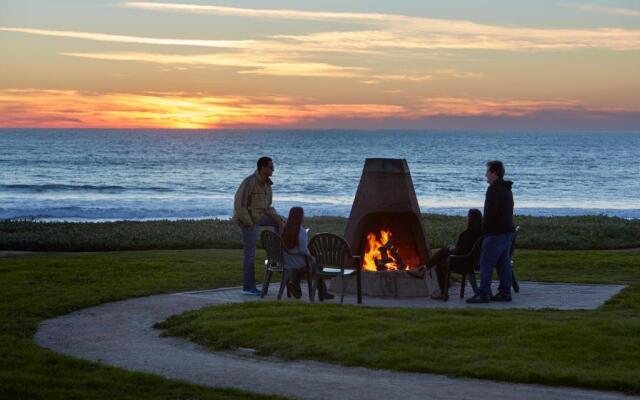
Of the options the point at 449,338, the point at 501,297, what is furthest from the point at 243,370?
the point at 501,297

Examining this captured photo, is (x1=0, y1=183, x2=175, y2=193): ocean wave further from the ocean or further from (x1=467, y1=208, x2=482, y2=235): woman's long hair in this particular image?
(x1=467, y1=208, x2=482, y2=235): woman's long hair

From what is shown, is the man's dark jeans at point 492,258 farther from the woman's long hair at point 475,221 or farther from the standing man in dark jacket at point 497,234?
the woman's long hair at point 475,221

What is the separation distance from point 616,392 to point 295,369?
2703 mm

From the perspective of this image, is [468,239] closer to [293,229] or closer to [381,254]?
[381,254]

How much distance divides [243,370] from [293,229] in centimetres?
457

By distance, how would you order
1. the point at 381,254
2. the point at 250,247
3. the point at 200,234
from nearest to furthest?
the point at 250,247, the point at 381,254, the point at 200,234

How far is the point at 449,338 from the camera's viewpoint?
401 inches

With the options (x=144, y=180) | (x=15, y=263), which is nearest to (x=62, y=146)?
(x=144, y=180)

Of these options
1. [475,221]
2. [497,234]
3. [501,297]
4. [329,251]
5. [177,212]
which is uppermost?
[475,221]

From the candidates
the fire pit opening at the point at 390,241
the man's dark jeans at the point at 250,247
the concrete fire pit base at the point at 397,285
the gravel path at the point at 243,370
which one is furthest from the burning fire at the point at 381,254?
the gravel path at the point at 243,370

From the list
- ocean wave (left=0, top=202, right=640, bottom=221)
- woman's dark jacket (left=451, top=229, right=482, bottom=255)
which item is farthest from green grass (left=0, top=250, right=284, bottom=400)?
ocean wave (left=0, top=202, right=640, bottom=221)

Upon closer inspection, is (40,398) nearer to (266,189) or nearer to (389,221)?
(266,189)

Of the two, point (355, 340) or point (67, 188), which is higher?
point (355, 340)

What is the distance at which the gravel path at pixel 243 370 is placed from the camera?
8.18 metres
